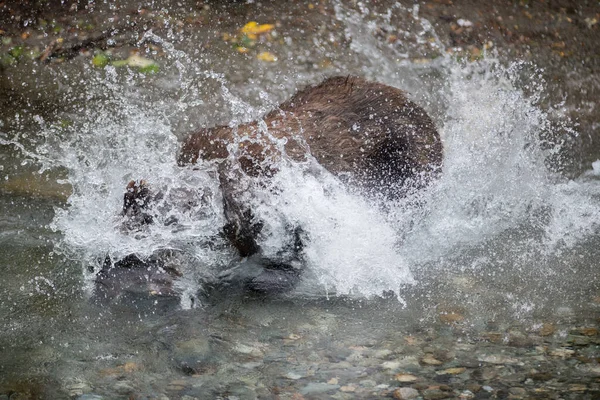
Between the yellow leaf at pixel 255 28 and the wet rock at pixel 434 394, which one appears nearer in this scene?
the wet rock at pixel 434 394

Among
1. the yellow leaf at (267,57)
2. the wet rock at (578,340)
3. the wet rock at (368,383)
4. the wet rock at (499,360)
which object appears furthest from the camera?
the yellow leaf at (267,57)

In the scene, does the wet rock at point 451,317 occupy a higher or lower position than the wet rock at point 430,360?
lower

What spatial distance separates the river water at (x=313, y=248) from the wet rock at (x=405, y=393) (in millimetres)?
12

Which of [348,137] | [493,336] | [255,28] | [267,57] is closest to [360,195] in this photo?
[348,137]

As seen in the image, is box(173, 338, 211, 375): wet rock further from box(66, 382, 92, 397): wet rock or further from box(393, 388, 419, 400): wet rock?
box(393, 388, 419, 400): wet rock

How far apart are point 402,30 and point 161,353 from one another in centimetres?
500

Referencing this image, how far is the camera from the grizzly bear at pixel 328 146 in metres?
4.98

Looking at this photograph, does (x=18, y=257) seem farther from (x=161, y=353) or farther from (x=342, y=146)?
(x=342, y=146)

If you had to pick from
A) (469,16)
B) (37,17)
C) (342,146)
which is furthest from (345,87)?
(37,17)

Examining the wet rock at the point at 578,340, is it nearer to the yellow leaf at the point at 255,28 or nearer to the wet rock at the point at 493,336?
the wet rock at the point at 493,336

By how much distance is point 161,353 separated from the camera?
3.93 meters

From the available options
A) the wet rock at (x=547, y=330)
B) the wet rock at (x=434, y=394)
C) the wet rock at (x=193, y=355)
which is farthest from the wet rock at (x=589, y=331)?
the wet rock at (x=193, y=355)

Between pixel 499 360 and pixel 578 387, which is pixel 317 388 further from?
pixel 578 387

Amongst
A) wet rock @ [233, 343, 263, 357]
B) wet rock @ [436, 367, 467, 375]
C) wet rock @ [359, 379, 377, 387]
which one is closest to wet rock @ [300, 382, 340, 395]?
wet rock @ [359, 379, 377, 387]
